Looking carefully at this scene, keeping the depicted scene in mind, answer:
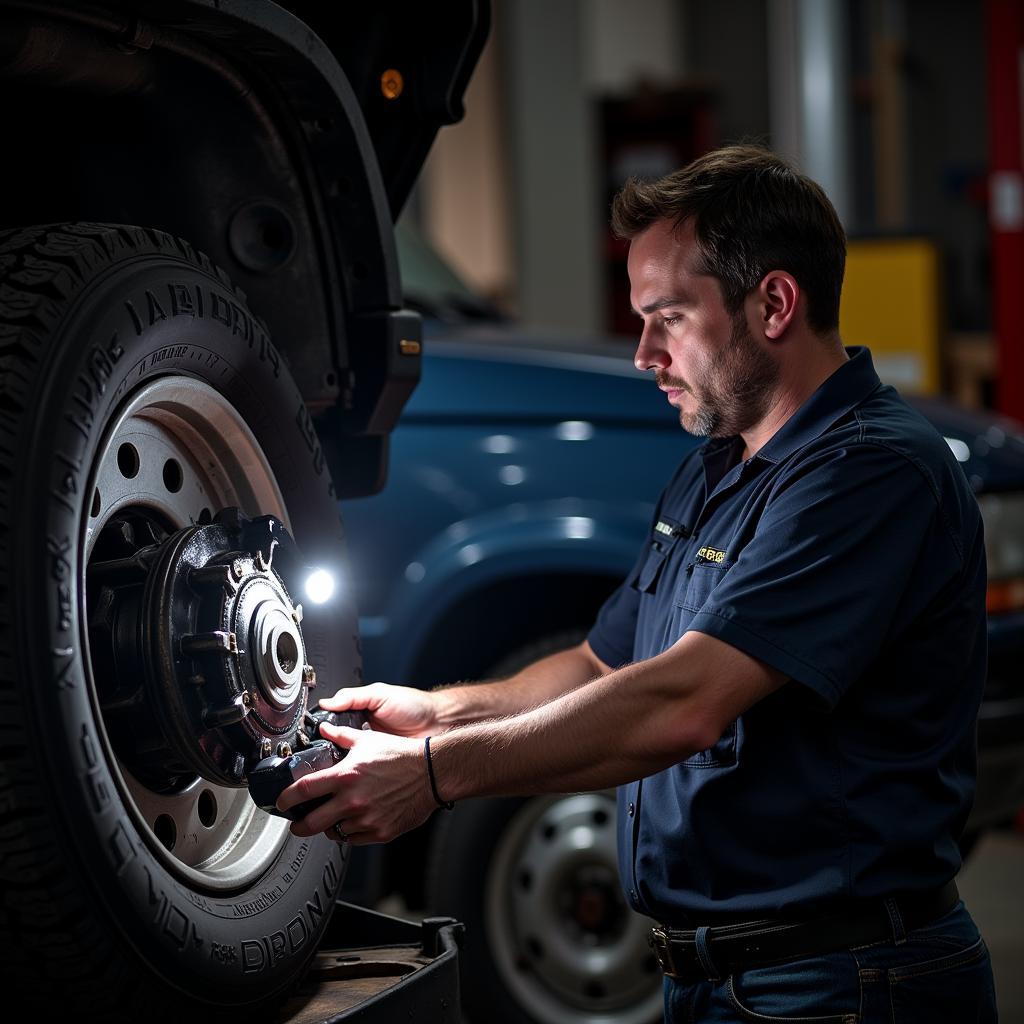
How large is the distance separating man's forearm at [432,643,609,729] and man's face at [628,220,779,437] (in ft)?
1.62

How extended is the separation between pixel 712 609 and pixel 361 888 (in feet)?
5.06

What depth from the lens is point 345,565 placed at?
1879mm

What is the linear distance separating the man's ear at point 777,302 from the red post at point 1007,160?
4.47 m

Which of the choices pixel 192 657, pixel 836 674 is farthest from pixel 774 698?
pixel 192 657

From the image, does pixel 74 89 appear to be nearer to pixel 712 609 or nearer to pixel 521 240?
pixel 712 609

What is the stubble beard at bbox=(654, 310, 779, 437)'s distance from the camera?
1940 mm

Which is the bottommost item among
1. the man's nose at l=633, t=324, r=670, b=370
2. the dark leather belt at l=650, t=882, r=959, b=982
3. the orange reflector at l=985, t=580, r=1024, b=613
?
the dark leather belt at l=650, t=882, r=959, b=982

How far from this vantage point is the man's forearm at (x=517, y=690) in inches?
83.3

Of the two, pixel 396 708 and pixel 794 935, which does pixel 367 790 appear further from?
pixel 794 935

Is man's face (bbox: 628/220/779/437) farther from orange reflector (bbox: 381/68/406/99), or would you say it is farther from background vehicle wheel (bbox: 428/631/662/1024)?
background vehicle wheel (bbox: 428/631/662/1024)

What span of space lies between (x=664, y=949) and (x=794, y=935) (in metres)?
0.20

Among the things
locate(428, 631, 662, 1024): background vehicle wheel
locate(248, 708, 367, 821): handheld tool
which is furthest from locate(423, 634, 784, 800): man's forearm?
locate(428, 631, 662, 1024): background vehicle wheel

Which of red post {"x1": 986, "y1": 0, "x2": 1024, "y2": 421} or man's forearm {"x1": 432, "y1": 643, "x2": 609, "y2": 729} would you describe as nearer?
man's forearm {"x1": 432, "y1": 643, "x2": 609, "y2": 729}

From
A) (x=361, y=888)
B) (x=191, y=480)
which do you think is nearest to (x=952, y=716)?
(x=191, y=480)
